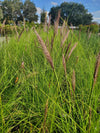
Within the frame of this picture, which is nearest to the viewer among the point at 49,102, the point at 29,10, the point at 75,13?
the point at 49,102

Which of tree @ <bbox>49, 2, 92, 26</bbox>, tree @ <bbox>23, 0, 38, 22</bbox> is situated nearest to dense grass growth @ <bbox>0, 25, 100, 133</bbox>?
tree @ <bbox>49, 2, 92, 26</bbox>

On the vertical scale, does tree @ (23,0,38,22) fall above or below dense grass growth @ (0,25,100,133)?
above

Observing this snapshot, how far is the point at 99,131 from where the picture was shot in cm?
67

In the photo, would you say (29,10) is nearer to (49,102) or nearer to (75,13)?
(75,13)

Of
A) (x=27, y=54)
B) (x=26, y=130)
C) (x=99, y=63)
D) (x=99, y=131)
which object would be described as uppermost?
(x=99, y=63)

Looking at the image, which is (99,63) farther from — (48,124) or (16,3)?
(16,3)

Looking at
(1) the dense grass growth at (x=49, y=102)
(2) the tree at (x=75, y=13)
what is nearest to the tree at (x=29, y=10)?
(2) the tree at (x=75, y=13)

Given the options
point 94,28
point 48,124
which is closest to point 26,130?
point 48,124

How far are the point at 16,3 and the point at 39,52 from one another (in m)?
28.3

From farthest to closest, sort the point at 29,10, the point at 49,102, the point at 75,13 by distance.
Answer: the point at 29,10 < the point at 75,13 < the point at 49,102

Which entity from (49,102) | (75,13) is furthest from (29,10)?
(49,102)

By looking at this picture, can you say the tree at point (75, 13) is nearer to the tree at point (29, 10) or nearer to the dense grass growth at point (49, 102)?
the dense grass growth at point (49, 102)

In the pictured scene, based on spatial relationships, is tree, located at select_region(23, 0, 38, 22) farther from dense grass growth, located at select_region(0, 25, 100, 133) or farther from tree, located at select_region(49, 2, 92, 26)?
dense grass growth, located at select_region(0, 25, 100, 133)

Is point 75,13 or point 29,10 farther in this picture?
point 29,10
